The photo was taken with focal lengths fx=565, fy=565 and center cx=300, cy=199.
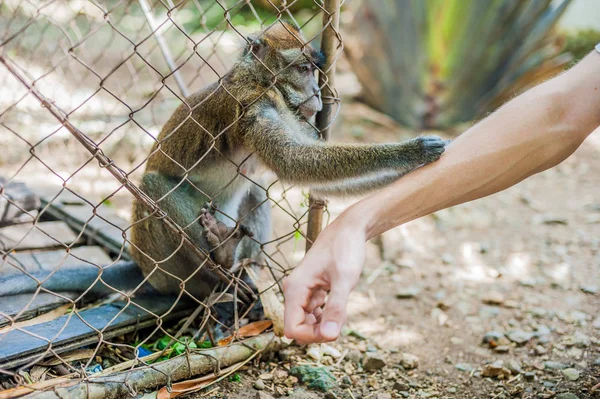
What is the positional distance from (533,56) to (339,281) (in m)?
7.11

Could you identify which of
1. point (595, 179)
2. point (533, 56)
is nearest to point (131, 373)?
point (595, 179)

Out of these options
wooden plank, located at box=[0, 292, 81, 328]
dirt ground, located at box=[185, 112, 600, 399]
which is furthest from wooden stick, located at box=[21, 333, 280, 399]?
wooden plank, located at box=[0, 292, 81, 328]

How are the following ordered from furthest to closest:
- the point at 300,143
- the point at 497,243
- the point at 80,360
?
the point at 497,243
the point at 300,143
the point at 80,360

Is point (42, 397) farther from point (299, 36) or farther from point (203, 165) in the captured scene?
point (299, 36)

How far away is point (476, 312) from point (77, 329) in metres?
2.69

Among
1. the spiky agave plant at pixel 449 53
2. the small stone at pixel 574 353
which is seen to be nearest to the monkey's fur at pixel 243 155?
the small stone at pixel 574 353

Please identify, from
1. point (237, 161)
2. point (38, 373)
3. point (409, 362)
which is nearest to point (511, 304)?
point (409, 362)

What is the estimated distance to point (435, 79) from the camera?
802 cm

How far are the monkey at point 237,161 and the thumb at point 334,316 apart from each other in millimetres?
1275

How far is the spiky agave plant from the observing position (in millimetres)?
7500

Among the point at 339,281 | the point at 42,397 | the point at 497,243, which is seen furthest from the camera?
the point at 497,243

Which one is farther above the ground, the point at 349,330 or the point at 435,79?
the point at 435,79

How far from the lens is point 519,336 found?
364 cm

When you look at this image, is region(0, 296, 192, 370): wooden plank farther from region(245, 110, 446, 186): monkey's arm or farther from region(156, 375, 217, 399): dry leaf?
region(245, 110, 446, 186): monkey's arm
